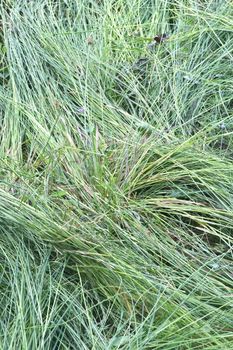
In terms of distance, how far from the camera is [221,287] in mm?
1587

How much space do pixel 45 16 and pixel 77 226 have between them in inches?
45.6

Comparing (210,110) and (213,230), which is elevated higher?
(210,110)

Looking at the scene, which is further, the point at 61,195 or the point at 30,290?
the point at 61,195

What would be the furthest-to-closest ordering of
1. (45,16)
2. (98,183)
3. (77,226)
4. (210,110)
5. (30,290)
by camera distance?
(45,16)
(210,110)
(98,183)
(77,226)
(30,290)

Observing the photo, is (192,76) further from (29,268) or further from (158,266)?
(29,268)

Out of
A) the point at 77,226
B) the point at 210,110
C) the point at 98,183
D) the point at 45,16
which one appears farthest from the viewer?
the point at 45,16

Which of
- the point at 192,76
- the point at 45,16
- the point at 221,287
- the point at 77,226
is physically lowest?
the point at 221,287

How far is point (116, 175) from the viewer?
1858mm

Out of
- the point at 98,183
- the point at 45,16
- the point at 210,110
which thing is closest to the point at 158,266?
the point at 98,183

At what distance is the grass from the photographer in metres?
1.51

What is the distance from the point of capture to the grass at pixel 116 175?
4.97 feet

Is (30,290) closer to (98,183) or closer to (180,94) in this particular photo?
(98,183)

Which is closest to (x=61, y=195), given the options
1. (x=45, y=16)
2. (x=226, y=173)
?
(x=226, y=173)

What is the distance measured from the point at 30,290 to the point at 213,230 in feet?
1.89
